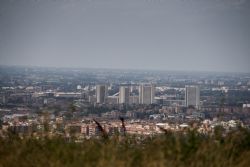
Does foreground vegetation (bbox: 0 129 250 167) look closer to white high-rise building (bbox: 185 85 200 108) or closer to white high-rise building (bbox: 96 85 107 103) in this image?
white high-rise building (bbox: 185 85 200 108)

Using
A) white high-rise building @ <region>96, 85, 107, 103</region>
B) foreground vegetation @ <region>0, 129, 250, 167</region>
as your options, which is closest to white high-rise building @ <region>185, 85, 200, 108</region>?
white high-rise building @ <region>96, 85, 107, 103</region>

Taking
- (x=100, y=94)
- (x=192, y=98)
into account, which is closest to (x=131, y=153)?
(x=192, y=98)

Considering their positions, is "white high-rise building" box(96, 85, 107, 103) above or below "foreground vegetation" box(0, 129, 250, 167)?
below

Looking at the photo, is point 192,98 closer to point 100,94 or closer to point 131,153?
point 100,94

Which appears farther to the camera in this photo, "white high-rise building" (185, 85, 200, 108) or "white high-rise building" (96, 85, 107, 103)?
"white high-rise building" (96, 85, 107, 103)

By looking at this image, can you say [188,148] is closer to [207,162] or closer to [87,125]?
[207,162]

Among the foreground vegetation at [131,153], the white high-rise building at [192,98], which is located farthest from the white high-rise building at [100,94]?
the foreground vegetation at [131,153]

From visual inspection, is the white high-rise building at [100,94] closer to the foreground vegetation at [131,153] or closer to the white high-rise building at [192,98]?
the white high-rise building at [192,98]

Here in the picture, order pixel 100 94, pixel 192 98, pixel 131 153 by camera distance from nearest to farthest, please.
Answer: pixel 131 153 < pixel 192 98 < pixel 100 94
